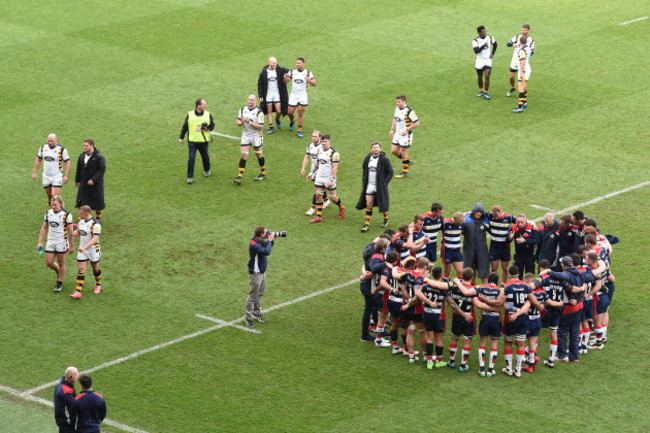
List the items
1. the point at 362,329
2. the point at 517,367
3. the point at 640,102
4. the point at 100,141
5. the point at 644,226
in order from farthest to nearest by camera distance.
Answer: the point at 640,102
the point at 100,141
the point at 644,226
the point at 362,329
the point at 517,367

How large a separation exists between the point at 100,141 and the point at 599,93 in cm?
1617

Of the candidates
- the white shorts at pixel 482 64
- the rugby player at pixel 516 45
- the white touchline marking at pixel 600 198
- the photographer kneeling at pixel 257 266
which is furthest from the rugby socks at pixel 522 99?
the photographer kneeling at pixel 257 266

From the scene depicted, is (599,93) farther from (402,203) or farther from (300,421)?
(300,421)

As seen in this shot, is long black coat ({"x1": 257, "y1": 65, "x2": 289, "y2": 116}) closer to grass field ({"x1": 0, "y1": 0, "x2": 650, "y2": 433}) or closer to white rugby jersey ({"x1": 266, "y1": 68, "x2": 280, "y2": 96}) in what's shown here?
white rugby jersey ({"x1": 266, "y1": 68, "x2": 280, "y2": 96})

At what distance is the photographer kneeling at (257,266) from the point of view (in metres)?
20.5

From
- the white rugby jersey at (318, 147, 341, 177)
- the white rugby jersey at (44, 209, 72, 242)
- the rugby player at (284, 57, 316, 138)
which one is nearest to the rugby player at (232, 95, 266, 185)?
the white rugby jersey at (318, 147, 341, 177)

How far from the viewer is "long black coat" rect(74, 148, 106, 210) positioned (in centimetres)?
2542

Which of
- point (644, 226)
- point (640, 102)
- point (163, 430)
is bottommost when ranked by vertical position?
point (163, 430)

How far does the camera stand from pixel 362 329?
67.5ft

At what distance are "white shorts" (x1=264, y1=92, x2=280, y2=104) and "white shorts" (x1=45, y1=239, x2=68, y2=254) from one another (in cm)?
1141

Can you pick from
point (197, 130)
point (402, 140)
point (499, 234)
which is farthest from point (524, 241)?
point (197, 130)

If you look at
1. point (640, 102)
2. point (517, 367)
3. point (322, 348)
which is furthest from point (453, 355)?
point (640, 102)

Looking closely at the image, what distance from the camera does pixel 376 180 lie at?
25438mm

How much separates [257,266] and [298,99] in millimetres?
12237
